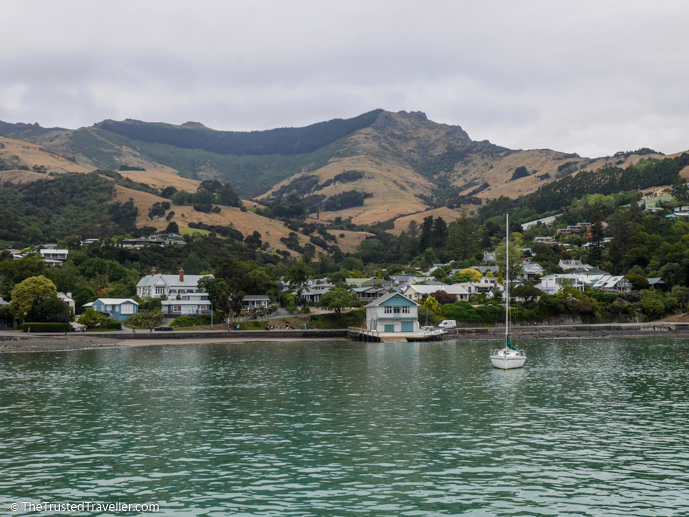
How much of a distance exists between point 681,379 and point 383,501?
37252 mm

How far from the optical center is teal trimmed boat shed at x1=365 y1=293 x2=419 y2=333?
9562 cm

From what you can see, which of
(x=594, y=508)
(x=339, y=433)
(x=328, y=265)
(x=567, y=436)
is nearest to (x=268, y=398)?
(x=339, y=433)

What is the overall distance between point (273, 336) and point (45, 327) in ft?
111

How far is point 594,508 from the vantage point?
17.9 metres

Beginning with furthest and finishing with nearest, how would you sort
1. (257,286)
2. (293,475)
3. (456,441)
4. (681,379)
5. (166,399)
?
(257,286), (681,379), (166,399), (456,441), (293,475)

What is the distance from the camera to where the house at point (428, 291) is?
373 ft

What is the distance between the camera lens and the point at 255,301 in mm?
114312

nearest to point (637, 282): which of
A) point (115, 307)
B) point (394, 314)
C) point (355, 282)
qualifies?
point (394, 314)

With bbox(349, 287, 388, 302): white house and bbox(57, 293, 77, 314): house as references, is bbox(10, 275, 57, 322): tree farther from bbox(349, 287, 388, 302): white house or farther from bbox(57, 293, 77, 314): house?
bbox(349, 287, 388, 302): white house

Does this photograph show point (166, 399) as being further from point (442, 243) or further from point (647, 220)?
point (442, 243)

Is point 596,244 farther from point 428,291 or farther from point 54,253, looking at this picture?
point 54,253

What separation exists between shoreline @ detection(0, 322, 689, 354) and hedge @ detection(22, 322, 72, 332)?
2817 mm

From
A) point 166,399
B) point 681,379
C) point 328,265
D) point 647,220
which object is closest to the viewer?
point 166,399

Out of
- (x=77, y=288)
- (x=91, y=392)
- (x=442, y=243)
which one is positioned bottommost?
(x=91, y=392)
